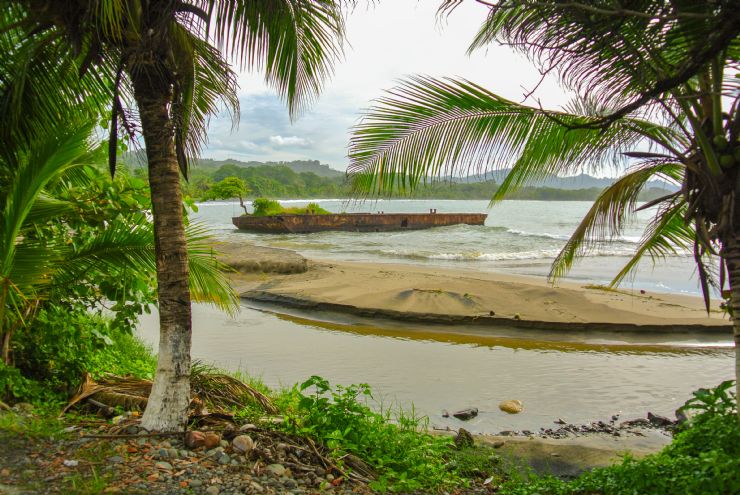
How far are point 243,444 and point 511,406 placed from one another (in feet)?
12.4

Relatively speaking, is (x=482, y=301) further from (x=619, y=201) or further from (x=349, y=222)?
(x=349, y=222)

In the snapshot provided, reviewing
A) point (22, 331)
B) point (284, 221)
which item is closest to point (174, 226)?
point (22, 331)

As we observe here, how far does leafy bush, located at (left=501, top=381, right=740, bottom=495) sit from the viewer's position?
341 centimetres

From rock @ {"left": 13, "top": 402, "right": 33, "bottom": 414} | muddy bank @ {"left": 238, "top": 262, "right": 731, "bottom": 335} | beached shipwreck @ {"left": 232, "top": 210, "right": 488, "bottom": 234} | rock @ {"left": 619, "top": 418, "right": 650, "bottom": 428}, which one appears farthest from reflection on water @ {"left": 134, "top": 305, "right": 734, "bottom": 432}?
beached shipwreck @ {"left": 232, "top": 210, "right": 488, "bottom": 234}

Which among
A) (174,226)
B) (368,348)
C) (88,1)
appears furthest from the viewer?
(368,348)

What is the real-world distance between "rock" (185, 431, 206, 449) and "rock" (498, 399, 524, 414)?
3932 millimetres

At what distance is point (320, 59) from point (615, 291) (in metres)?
12.0

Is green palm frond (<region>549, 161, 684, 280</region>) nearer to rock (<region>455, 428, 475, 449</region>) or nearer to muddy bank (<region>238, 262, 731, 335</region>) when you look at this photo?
rock (<region>455, 428, 475, 449</region>)

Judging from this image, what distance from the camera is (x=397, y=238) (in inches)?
1345

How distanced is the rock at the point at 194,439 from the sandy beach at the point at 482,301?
7753 mm

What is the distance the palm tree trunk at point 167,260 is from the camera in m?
3.56

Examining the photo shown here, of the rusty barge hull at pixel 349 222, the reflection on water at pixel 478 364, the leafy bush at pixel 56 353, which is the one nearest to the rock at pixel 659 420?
the reflection on water at pixel 478 364

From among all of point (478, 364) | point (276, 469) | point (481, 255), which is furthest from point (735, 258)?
point (481, 255)

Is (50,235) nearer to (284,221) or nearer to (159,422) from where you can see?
(159,422)
